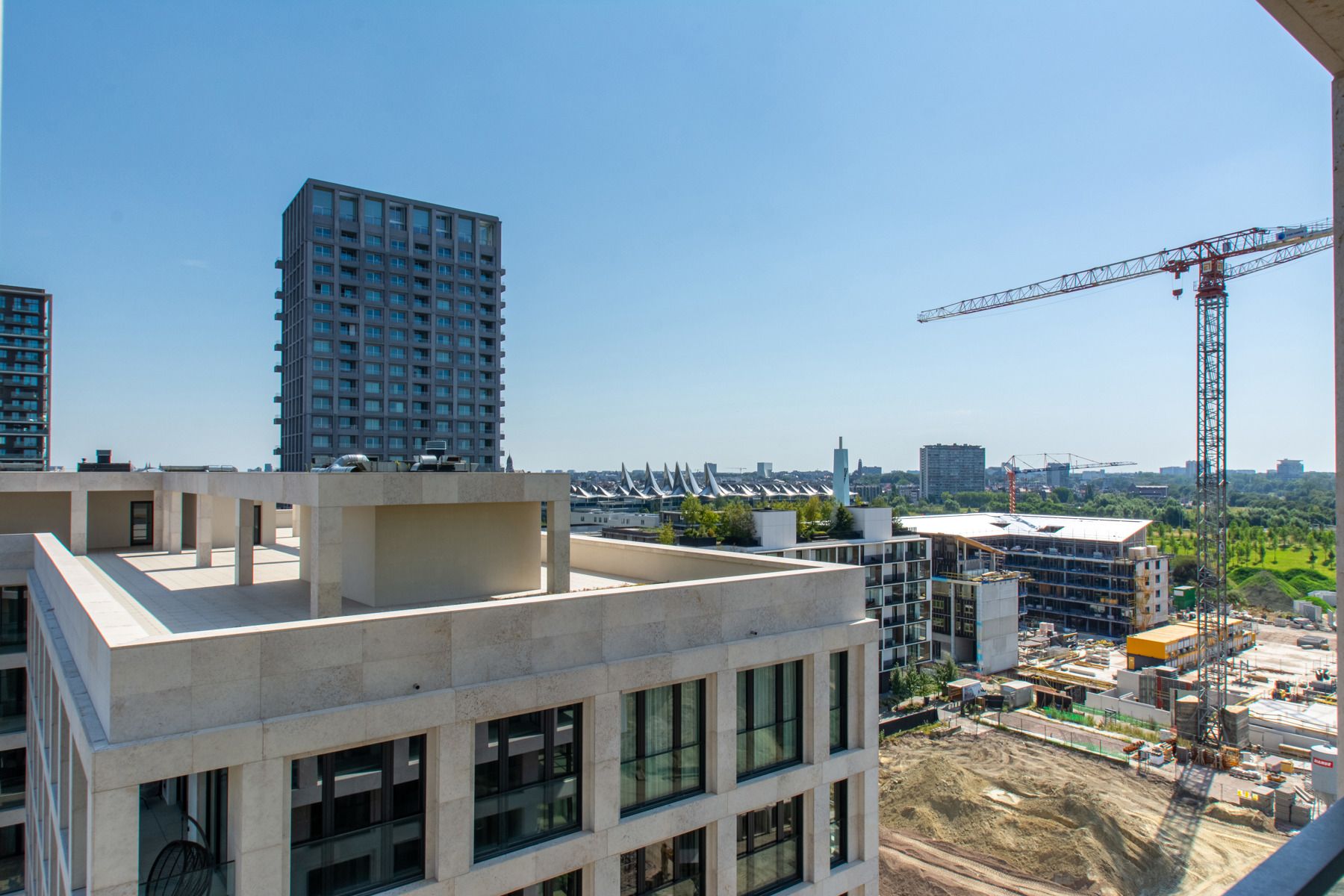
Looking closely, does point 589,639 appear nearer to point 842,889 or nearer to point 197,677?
point 197,677

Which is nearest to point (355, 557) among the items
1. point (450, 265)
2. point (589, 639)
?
point (589, 639)

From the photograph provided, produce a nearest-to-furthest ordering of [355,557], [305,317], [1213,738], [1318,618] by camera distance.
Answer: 1. [355,557]
2. [1213,738]
3. [305,317]
4. [1318,618]

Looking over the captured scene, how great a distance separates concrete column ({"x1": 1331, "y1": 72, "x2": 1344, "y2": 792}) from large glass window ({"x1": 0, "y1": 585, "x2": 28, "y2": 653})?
30627 millimetres

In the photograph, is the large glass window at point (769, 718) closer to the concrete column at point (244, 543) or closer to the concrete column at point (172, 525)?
the concrete column at point (244, 543)

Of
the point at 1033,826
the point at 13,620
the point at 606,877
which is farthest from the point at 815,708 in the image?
the point at 1033,826

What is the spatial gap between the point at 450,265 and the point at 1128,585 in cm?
9571

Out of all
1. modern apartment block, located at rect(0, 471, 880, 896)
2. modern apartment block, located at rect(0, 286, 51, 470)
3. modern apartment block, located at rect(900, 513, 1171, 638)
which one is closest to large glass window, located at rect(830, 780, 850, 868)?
modern apartment block, located at rect(0, 471, 880, 896)

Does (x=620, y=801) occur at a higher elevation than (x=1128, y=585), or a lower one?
higher

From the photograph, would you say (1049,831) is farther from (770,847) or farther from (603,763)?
(603,763)

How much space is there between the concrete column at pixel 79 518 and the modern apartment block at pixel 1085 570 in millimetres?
79891

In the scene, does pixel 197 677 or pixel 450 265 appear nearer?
pixel 197 677

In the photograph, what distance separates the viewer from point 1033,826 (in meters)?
41.4

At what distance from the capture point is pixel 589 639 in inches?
495

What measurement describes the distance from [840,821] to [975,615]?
6533 centimetres
